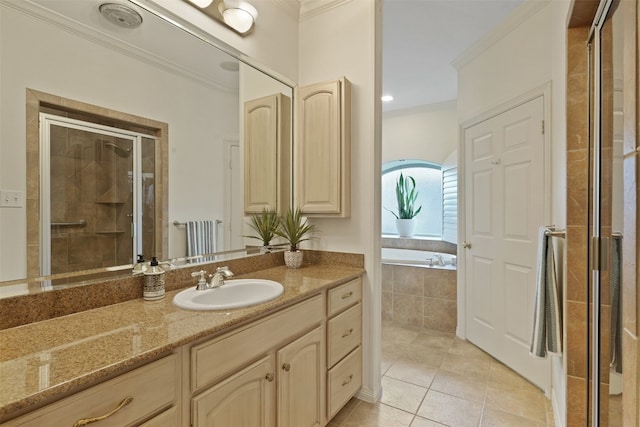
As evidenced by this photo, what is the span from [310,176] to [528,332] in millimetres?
1877

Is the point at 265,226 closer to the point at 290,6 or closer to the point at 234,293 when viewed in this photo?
the point at 234,293

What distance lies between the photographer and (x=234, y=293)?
1574 mm

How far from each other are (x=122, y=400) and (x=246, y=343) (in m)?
0.42

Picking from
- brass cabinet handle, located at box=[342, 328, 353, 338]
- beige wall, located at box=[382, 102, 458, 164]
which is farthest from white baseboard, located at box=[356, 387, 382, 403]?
beige wall, located at box=[382, 102, 458, 164]

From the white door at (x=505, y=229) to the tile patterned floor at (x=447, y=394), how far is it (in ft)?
0.53

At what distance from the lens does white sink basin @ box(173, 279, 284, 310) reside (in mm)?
1320

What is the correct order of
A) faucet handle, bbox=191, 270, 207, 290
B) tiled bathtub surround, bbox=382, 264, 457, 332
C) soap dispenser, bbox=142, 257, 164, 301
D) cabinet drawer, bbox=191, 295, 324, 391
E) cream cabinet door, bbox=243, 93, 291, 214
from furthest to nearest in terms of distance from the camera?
1. tiled bathtub surround, bbox=382, 264, 457, 332
2. cream cabinet door, bbox=243, 93, 291, 214
3. faucet handle, bbox=191, 270, 207, 290
4. soap dispenser, bbox=142, 257, 164, 301
5. cabinet drawer, bbox=191, 295, 324, 391

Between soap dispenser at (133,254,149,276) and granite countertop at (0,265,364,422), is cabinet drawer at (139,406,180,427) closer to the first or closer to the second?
granite countertop at (0,265,364,422)

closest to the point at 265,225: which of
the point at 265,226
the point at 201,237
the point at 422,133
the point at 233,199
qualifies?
the point at 265,226

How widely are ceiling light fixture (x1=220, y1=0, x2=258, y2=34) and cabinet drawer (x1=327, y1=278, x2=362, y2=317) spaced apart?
Answer: 158cm

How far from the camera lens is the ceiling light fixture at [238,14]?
5.71 feet

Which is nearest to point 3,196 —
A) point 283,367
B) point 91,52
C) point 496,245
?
point 91,52

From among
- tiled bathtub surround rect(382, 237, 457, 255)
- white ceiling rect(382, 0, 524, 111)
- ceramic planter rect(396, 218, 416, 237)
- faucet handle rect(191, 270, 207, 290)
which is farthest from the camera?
ceramic planter rect(396, 218, 416, 237)

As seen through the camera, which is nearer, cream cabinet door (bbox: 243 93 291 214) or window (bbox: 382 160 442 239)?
cream cabinet door (bbox: 243 93 291 214)
